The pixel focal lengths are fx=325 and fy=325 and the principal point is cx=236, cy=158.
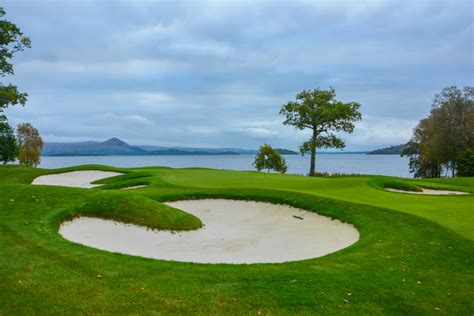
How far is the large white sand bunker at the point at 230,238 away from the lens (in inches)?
351

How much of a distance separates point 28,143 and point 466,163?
7679cm

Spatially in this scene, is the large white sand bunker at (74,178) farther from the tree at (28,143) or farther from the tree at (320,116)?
the tree at (28,143)

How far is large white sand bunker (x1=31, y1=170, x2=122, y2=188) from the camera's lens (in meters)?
25.4

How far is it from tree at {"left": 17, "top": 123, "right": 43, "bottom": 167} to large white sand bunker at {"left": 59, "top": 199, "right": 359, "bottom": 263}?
68.3 metres

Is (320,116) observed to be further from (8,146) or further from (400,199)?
(8,146)

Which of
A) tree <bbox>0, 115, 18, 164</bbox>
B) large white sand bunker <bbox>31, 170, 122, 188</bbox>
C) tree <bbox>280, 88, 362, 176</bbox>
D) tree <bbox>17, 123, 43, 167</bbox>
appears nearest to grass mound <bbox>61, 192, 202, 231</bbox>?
large white sand bunker <bbox>31, 170, 122, 188</bbox>

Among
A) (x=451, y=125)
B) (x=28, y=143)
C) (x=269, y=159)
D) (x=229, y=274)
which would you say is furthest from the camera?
(x=28, y=143)

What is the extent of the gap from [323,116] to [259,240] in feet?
103

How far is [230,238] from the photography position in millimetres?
10664

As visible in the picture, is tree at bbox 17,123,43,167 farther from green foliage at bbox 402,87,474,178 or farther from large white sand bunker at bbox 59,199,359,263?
green foliage at bbox 402,87,474,178

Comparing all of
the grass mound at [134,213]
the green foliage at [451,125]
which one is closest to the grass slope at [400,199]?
the grass mound at [134,213]

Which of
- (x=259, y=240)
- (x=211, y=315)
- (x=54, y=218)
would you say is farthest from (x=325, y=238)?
(x=54, y=218)

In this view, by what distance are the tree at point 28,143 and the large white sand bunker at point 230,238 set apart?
6829 centimetres

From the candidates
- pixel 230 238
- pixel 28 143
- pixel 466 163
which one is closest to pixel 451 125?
pixel 466 163
